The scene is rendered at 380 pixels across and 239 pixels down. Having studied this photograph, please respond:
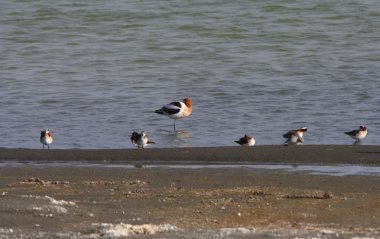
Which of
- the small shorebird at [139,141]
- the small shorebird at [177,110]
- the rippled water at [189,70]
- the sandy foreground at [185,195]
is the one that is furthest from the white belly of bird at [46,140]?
the small shorebird at [177,110]

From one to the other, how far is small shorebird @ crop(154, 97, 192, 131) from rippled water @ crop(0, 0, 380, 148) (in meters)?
0.22

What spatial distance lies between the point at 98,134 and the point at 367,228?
8.62 m

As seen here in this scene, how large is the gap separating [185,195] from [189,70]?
42.9 ft

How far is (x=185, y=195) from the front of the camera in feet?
37.0

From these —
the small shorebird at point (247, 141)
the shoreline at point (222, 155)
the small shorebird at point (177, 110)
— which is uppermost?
the small shorebird at point (177, 110)

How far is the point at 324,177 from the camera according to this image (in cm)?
1272

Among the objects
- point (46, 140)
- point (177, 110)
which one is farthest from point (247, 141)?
point (177, 110)

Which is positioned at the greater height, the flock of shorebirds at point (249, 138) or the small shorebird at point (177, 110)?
the small shorebird at point (177, 110)

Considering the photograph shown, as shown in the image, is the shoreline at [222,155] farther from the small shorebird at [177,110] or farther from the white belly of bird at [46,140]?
the small shorebird at [177,110]

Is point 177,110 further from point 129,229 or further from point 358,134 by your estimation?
point 129,229

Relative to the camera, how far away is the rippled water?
18.2m

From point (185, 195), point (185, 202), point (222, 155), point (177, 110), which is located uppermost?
point (177, 110)

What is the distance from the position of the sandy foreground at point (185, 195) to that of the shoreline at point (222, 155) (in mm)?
12

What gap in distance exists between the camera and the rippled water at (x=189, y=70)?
18.2 meters
